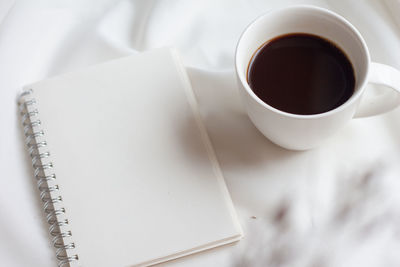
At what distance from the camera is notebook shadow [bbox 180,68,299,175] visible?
733 millimetres

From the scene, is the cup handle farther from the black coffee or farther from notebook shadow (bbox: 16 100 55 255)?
notebook shadow (bbox: 16 100 55 255)

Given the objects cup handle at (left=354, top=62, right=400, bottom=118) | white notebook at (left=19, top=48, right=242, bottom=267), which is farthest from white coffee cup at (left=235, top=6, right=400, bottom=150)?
white notebook at (left=19, top=48, right=242, bottom=267)

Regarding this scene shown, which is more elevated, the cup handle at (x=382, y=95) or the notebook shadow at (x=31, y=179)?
the notebook shadow at (x=31, y=179)

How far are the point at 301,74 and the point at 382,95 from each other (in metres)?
0.11

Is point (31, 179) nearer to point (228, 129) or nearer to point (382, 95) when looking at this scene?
point (228, 129)

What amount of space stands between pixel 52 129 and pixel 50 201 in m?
0.11

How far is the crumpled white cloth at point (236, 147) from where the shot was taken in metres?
0.69

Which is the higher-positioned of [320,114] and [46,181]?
[46,181]

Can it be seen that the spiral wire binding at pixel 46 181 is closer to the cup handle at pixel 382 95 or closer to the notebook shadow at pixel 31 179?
the notebook shadow at pixel 31 179

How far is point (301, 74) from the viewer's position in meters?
0.68

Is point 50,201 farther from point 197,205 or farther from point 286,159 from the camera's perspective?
point 286,159

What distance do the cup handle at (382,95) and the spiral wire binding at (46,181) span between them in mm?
423

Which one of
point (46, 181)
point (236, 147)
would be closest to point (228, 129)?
point (236, 147)

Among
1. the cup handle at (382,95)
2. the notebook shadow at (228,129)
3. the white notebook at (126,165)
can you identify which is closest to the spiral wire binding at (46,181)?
the white notebook at (126,165)
